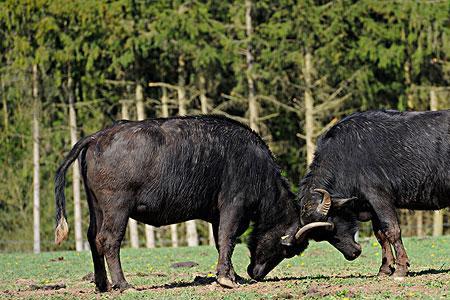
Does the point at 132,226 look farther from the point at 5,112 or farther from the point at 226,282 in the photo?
the point at 226,282

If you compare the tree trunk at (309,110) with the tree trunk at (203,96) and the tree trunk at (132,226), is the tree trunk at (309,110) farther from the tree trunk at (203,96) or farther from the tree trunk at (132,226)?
the tree trunk at (132,226)

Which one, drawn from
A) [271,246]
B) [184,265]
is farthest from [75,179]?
[271,246]

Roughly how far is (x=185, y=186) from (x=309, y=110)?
2286 cm

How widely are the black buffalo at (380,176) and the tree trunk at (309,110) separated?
20690mm

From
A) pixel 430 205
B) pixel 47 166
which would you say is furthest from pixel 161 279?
pixel 47 166

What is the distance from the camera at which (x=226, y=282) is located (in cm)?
1505

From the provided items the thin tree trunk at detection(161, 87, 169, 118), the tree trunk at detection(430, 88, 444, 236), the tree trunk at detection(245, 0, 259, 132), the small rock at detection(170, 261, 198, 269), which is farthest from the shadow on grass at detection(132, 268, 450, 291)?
the thin tree trunk at detection(161, 87, 169, 118)

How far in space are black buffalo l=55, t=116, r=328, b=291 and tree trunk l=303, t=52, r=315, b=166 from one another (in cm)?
2110

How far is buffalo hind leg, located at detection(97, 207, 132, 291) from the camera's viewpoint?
14.9 m

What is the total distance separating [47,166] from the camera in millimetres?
45656

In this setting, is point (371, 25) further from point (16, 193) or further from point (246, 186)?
point (246, 186)

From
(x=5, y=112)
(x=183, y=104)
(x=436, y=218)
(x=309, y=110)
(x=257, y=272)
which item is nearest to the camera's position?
(x=257, y=272)

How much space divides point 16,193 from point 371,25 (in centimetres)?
1886

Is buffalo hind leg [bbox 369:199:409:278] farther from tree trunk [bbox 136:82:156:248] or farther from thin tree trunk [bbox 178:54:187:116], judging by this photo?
tree trunk [bbox 136:82:156:248]
